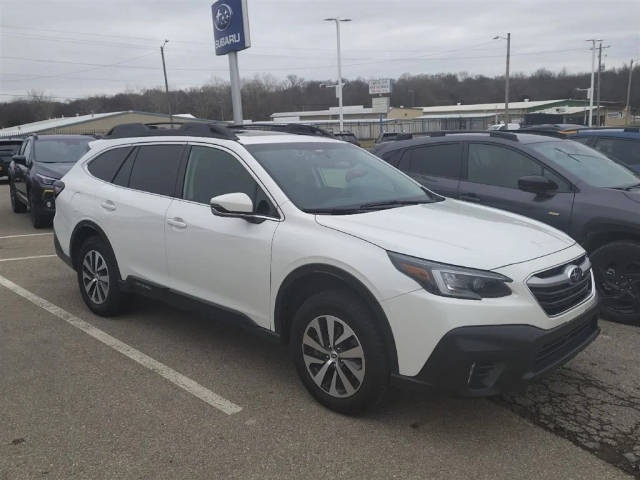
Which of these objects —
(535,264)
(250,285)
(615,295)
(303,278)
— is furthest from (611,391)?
(250,285)

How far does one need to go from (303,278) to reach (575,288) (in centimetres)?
163

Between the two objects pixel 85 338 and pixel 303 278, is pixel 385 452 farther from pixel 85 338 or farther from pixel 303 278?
pixel 85 338

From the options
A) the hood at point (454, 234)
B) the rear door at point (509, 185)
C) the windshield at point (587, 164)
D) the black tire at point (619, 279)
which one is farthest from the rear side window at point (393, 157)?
the hood at point (454, 234)

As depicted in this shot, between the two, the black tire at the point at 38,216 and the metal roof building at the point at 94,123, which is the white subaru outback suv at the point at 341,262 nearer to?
the black tire at the point at 38,216

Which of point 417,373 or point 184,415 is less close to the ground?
point 417,373

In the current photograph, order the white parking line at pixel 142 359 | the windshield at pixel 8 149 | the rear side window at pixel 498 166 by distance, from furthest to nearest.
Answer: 1. the windshield at pixel 8 149
2. the rear side window at pixel 498 166
3. the white parking line at pixel 142 359

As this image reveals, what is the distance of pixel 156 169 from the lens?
189 inches

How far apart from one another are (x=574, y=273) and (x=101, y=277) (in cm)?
401

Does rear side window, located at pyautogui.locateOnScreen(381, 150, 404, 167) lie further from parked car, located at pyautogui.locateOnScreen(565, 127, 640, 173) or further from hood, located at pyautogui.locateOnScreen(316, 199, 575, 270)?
hood, located at pyautogui.locateOnScreen(316, 199, 575, 270)

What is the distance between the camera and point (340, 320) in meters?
3.32

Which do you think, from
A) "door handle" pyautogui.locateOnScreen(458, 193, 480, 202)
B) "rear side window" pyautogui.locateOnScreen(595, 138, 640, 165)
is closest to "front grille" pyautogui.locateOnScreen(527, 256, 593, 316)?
"door handle" pyautogui.locateOnScreen(458, 193, 480, 202)

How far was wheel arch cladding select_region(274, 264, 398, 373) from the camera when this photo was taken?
3123 millimetres

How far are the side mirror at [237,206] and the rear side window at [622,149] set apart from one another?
616 cm

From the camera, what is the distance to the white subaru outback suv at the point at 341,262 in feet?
9.82
